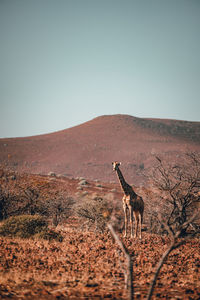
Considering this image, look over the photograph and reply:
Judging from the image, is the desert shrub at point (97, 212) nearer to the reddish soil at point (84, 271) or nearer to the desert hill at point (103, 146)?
the reddish soil at point (84, 271)

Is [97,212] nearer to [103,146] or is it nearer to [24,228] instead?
[24,228]

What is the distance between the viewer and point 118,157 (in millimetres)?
92062

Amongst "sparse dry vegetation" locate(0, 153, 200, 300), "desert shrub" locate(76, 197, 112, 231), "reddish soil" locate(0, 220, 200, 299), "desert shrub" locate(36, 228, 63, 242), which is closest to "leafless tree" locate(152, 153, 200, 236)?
"sparse dry vegetation" locate(0, 153, 200, 300)

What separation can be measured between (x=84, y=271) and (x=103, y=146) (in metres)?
93.9

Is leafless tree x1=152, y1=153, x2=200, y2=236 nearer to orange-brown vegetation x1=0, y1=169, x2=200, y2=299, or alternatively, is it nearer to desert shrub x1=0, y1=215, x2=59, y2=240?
orange-brown vegetation x1=0, y1=169, x2=200, y2=299

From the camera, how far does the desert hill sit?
84750 millimetres

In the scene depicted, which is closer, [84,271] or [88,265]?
[84,271]

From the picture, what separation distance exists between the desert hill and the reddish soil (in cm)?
6706

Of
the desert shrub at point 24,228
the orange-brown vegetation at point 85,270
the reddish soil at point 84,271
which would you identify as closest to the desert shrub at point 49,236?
the desert shrub at point 24,228

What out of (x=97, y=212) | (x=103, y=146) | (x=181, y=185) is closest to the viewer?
(x=181, y=185)

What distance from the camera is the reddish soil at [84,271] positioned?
17.2 ft

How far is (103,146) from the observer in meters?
100

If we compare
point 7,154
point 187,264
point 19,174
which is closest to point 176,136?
point 7,154

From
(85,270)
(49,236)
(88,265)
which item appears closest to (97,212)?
(49,236)
